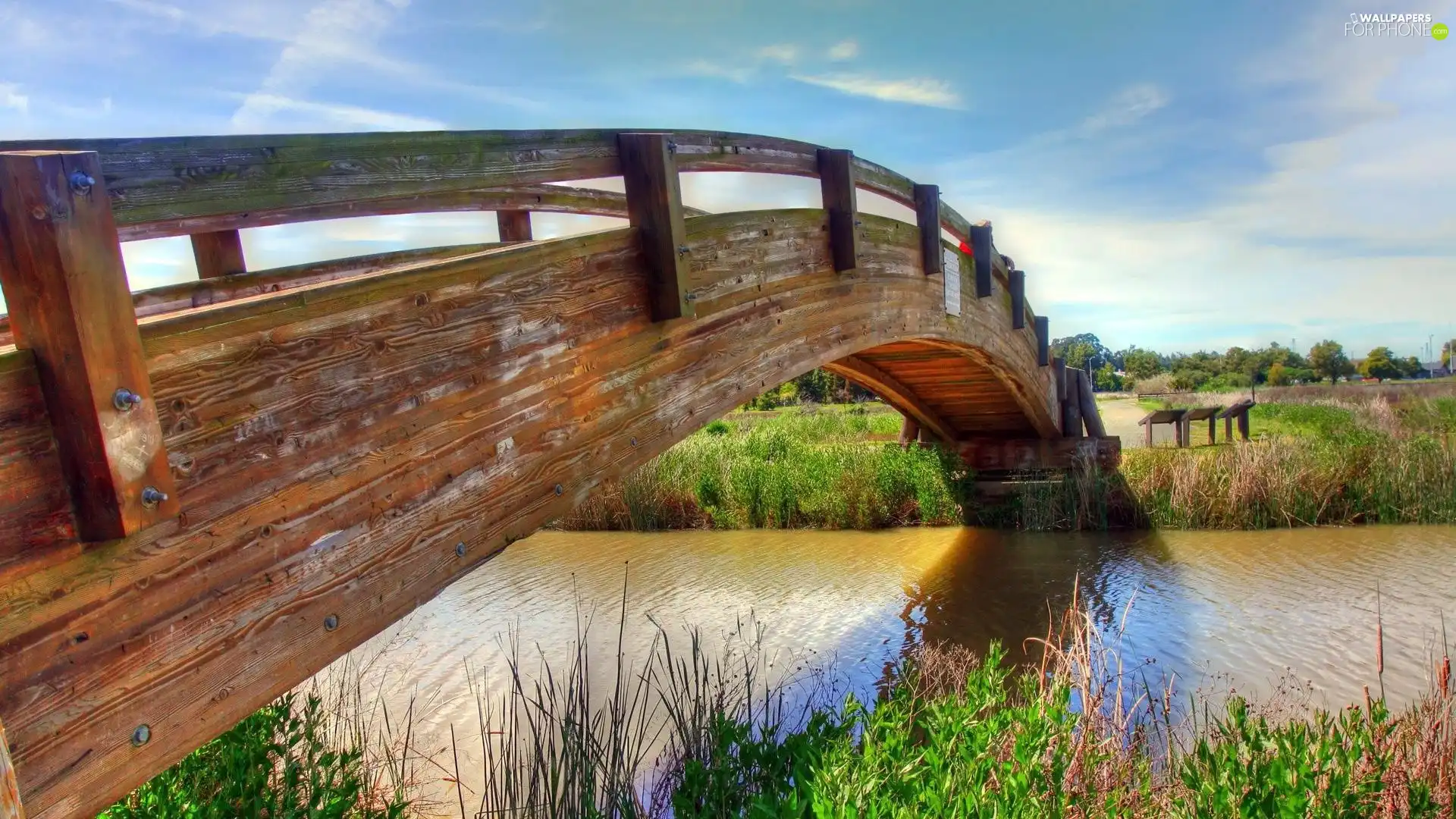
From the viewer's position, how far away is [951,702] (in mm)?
4164

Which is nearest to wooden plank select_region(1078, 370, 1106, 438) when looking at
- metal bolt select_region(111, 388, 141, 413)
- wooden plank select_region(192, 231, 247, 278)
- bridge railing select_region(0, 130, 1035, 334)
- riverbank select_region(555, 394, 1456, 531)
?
riverbank select_region(555, 394, 1456, 531)

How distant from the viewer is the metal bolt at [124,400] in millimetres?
2096

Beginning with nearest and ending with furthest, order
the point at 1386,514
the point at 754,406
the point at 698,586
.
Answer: the point at 698,586 → the point at 1386,514 → the point at 754,406

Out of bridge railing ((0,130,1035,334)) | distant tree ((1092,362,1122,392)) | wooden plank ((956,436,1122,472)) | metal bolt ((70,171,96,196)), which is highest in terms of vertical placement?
bridge railing ((0,130,1035,334))

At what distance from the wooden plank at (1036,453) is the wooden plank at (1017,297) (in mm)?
2730

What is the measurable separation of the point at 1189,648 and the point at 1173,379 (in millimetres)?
50361

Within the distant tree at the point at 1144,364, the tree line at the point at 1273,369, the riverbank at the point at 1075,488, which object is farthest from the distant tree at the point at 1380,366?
the riverbank at the point at 1075,488

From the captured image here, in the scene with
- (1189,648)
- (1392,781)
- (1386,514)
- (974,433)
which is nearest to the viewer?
(1392,781)

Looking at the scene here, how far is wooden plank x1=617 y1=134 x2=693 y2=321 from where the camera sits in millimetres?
3969

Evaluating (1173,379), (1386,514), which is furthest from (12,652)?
(1173,379)

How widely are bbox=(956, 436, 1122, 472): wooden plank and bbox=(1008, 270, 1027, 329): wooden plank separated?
273cm

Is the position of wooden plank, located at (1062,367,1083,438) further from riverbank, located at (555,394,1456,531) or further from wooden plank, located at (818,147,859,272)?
wooden plank, located at (818,147,859,272)

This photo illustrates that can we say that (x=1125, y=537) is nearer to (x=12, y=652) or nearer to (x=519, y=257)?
(x=519, y=257)

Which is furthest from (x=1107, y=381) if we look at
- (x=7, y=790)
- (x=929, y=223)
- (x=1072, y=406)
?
(x=7, y=790)
